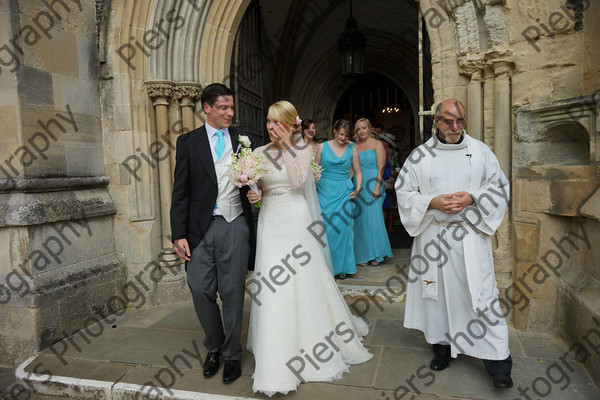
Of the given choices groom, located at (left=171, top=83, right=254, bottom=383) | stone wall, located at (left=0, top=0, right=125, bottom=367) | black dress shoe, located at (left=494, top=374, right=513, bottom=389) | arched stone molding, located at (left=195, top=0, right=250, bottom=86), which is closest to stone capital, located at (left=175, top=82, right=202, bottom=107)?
arched stone molding, located at (left=195, top=0, right=250, bottom=86)

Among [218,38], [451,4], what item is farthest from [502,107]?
[218,38]

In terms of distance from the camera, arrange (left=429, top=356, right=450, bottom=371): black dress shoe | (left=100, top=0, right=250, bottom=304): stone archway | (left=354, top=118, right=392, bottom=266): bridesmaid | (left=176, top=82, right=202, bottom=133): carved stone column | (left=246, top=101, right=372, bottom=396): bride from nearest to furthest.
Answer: (left=246, top=101, right=372, bottom=396): bride, (left=429, top=356, right=450, bottom=371): black dress shoe, (left=100, top=0, right=250, bottom=304): stone archway, (left=176, top=82, right=202, bottom=133): carved stone column, (left=354, top=118, right=392, bottom=266): bridesmaid

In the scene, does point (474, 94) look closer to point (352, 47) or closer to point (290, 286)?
point (290, 286)

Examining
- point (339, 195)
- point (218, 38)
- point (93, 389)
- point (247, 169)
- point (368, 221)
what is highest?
point (218, 38)

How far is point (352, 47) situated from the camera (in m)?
6.37

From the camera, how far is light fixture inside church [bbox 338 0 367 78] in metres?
6.36

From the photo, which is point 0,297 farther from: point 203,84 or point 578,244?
point 578,244

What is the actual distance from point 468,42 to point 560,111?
0.99 m

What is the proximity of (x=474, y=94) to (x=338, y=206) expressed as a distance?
1993mm

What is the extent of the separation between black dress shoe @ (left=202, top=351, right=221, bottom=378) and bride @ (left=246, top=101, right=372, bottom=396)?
324 mm

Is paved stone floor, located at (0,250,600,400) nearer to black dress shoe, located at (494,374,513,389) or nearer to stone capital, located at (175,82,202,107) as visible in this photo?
black dress shoe, located at (494,374,513,389)

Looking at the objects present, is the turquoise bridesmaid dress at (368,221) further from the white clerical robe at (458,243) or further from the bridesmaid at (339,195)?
the white clerical robe at (458,243)

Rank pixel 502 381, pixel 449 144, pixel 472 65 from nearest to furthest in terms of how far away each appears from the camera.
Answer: pixel 502 381, pixel 449 144, pixel 472 65

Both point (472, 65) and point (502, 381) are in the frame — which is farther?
point (472, 65)
